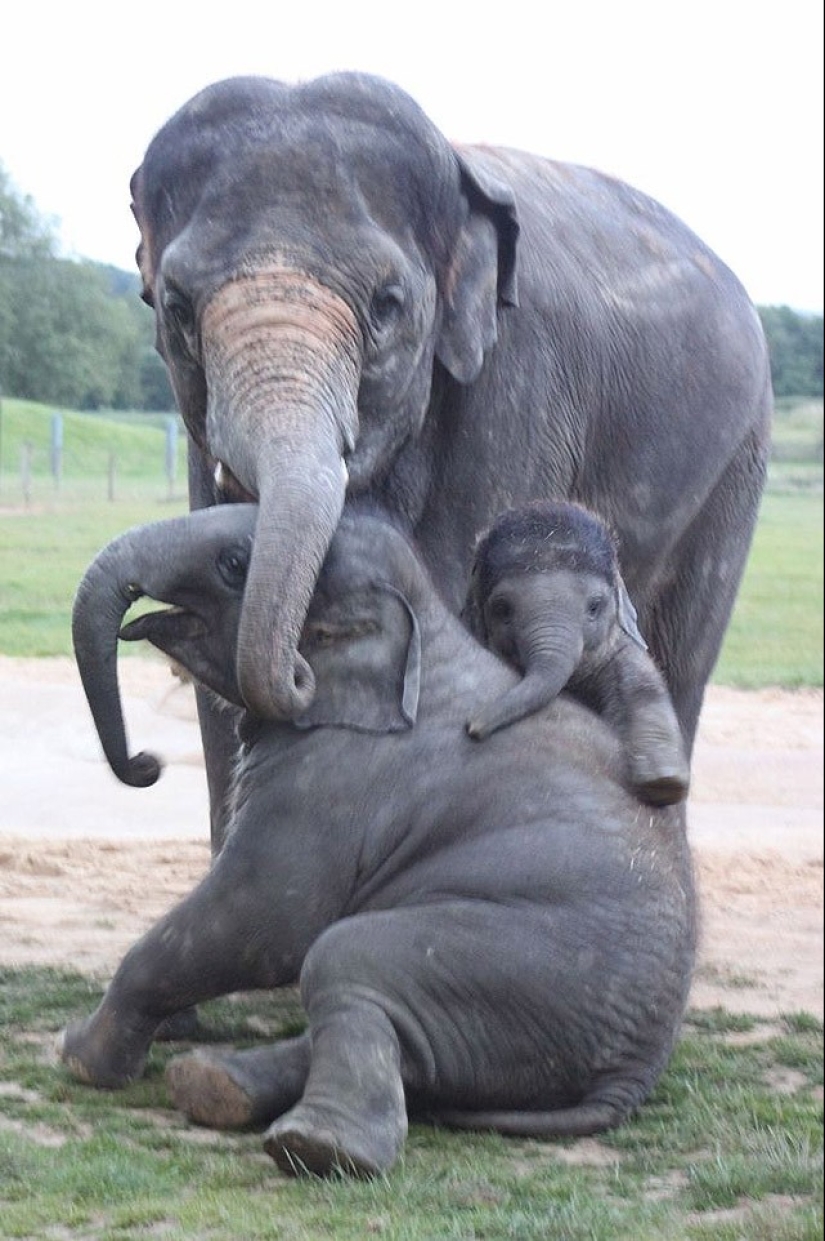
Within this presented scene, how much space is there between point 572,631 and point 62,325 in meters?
1.25

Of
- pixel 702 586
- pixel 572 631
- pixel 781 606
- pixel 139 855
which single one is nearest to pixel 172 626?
pixel 572 631

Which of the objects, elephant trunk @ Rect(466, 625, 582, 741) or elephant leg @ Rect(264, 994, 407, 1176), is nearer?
elephant leg @ Rect(264, 994, 407, 1176)

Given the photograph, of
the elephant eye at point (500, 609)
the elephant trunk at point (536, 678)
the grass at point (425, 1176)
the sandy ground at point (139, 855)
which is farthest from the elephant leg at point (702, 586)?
the grass at point (425, 1176)

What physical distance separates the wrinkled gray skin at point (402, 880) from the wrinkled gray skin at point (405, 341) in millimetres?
263

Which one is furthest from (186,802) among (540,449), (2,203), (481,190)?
(2,203)

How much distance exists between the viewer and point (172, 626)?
4.77 metres

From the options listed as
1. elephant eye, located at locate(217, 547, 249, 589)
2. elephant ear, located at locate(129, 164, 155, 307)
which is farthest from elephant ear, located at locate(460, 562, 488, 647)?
elephant ear, located at locate(129, 164, 155, 307)

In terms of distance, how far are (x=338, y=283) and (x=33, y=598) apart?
945mm

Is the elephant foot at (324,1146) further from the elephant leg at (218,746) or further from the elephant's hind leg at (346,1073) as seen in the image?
the elephant leg at (218,746)

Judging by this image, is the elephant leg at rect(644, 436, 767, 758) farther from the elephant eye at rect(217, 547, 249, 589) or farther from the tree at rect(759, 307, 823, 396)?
the tree at rect(759, 307, 823, 396)

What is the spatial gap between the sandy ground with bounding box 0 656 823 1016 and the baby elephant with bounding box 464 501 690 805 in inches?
29.3

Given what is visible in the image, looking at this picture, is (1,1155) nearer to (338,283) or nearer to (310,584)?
(310,584)

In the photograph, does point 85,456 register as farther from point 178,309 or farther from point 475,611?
point 475,611

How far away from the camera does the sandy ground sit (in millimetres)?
5059
